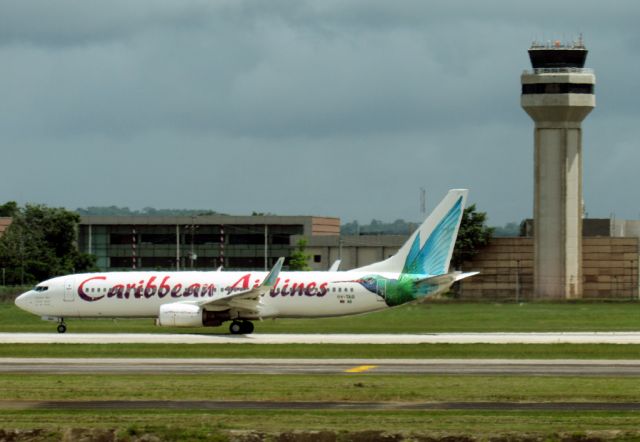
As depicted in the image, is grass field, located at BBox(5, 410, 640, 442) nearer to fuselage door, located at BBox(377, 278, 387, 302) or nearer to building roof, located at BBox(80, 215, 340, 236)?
fuselage door, located at BBox(377, 278, 387, 302)

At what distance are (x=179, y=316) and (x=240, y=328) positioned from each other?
126 inches

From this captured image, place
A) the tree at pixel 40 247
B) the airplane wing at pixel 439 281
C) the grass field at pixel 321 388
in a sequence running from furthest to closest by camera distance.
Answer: the tree at pixel 40 247 → the airplane wing at pixel 439 281 → the grass field at pixel 321 388

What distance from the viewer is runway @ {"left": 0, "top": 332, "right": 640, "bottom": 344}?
57719mm

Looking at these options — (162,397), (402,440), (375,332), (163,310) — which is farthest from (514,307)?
(402,440)

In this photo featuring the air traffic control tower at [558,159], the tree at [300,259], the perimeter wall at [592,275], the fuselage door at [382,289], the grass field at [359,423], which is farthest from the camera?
the tree at [300,259]

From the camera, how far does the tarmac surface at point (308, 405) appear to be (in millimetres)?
33219

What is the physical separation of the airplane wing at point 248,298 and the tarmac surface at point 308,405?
92.9 ft

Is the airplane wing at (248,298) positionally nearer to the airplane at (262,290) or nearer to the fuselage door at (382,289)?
the airplane at (262,290)

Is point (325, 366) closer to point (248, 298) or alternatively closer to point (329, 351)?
point (329, 351)

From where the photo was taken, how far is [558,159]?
128250mm

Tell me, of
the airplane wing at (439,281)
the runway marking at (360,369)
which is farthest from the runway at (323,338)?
the runway marking at (360,369)

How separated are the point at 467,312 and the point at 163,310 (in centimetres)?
3259

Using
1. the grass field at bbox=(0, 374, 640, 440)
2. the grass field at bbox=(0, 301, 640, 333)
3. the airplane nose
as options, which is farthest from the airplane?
the grass field at bbox=(0, 374, 640, 440)

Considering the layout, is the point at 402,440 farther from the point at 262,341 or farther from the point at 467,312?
the point at 467,312
